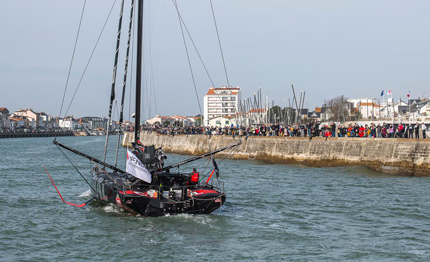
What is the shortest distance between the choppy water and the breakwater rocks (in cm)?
543

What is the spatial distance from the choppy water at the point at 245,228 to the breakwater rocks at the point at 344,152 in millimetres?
5431

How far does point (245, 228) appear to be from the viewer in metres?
17.4

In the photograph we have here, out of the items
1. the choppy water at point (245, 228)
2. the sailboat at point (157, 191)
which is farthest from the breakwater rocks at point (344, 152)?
the sailboat at point (157, 191)

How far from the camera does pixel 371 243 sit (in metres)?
15.5

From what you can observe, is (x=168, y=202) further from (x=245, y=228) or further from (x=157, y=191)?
(x=245, y=228)

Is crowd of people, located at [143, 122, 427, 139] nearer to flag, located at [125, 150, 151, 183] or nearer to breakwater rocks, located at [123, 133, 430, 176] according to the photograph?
breakwater rocks, located at [123, 133, 430, 176]

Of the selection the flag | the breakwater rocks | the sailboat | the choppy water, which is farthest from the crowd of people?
the flag

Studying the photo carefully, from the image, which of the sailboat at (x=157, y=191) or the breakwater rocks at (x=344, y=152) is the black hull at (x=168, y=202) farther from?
the breakwater rocks at (x=344, y=152)

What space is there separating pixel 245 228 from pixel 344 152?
2313cm

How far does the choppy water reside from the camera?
14.6 metres

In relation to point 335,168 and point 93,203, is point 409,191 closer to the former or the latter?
point 335,168

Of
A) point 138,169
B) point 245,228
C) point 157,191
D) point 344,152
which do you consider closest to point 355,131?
point 344,152

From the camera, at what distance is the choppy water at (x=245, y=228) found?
14578 millimetres

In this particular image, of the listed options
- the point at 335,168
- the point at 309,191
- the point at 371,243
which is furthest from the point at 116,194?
the point at 335,168
